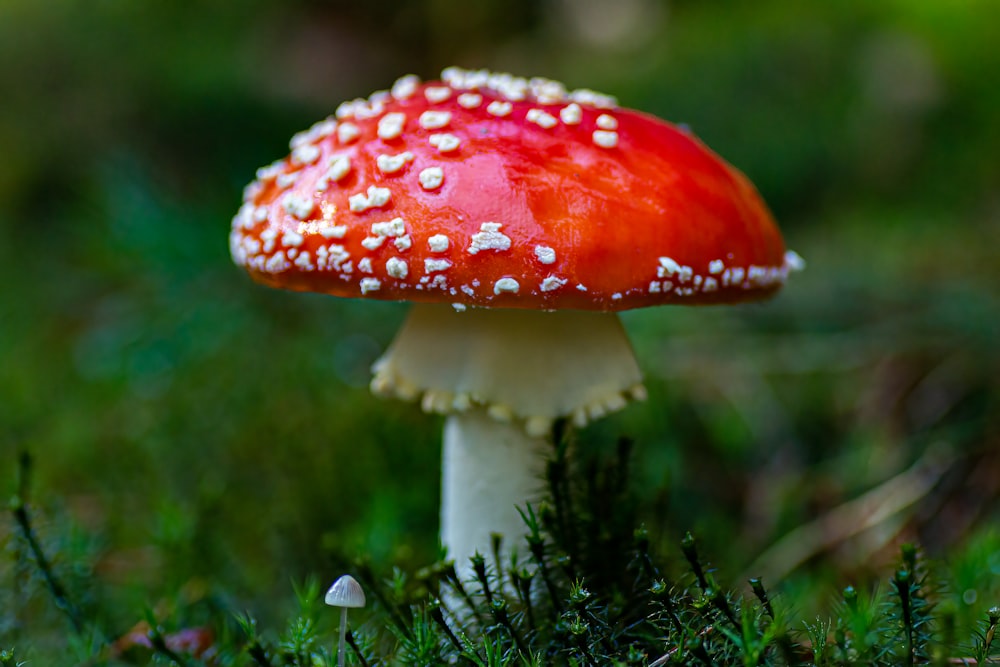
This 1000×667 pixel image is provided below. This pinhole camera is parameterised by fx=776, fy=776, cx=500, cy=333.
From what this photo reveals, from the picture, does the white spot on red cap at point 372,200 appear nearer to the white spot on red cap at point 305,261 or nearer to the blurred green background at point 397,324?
the white spot on red cap at point 305,261

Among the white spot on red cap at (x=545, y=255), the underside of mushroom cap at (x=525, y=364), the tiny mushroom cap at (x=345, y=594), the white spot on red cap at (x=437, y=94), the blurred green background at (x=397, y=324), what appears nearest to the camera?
the tiny mushroom cap at (x=345, y=594)

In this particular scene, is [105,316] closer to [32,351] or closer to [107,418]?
[32,351]

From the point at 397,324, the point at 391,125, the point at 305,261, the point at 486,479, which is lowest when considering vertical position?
the point at 397,324

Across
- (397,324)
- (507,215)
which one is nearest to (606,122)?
(507,215)

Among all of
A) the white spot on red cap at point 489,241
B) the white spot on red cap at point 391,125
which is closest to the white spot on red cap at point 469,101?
the white spot on red cap at point 391,125

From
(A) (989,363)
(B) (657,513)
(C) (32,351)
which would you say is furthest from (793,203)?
(C) (32,351)

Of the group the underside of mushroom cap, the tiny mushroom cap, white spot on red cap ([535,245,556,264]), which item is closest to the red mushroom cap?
white spot on red cap ([535,245,556,264])

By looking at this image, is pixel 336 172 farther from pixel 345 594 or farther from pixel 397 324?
pixel 397 324
